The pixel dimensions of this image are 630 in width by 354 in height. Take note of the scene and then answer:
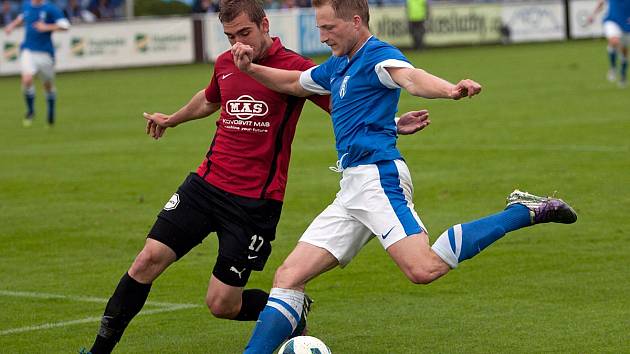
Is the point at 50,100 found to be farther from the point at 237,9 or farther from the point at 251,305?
the point at 237,9

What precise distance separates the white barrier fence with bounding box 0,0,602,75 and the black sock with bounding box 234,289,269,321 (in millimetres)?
31104

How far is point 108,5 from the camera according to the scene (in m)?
44.9

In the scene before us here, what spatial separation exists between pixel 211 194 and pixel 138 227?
4962 millimetres

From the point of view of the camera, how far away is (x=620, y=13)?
27.0 m

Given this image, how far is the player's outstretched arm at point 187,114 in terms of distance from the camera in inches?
314

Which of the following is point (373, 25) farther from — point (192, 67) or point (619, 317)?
point (619, 317)

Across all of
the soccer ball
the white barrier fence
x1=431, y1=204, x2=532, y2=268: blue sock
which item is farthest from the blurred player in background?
the soccer ball

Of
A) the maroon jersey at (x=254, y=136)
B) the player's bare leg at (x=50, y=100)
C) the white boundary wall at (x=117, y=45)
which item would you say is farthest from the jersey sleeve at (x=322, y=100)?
the white boundary wall at (x=117, y=45)

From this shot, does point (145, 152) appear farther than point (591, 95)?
No

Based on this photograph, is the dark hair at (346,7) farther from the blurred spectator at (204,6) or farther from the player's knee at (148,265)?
the blurred spectator at (204,6)

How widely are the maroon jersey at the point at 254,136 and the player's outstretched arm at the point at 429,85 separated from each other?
0.92 metres

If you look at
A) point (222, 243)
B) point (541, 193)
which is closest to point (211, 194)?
point (222, 243)

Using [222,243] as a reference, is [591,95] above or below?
below

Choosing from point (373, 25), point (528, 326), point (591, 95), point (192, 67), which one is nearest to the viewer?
point (528, 326)
